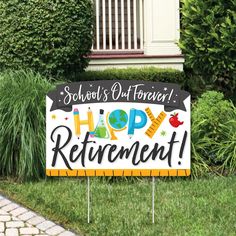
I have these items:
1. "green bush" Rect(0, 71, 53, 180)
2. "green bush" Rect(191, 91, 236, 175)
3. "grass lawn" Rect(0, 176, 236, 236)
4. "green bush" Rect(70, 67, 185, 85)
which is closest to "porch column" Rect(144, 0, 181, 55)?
"green bush" Rect(70, 67, 185, 85)

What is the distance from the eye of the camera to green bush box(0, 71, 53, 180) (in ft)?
19.5

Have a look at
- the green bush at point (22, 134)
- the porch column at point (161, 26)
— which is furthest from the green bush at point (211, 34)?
the porch column at point (161, 26)

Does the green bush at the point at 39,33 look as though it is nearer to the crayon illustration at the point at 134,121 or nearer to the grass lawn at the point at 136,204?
the grass lawn at the point at 136,204

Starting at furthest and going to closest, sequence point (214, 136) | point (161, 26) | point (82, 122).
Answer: point (161, 26) < point (214, 136) < point (82, 122)

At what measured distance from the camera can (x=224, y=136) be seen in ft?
21.9

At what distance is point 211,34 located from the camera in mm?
7473

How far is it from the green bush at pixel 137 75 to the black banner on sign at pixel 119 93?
183 inches

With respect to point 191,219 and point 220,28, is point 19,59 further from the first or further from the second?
point 191,219

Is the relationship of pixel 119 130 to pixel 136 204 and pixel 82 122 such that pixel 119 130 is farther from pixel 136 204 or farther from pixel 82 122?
pixel 136 204

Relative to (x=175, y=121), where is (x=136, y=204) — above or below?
below

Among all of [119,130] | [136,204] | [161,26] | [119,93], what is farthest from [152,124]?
[161,26]

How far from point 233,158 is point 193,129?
0.58 metres

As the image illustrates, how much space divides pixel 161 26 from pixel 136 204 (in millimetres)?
5851

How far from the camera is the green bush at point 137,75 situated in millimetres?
9672
